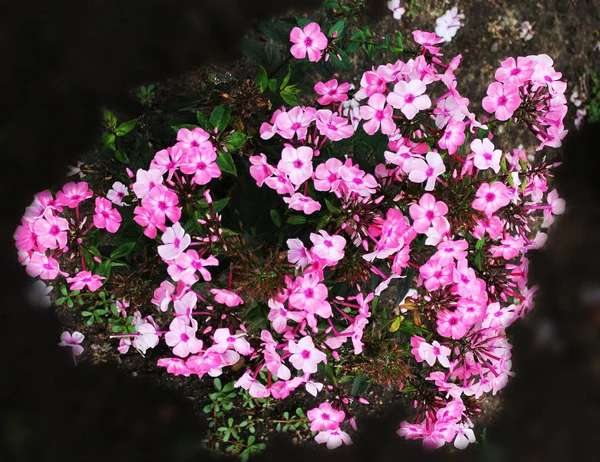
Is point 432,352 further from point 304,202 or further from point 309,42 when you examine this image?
point 309,42

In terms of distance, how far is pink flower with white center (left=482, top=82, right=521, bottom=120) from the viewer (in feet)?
4.51

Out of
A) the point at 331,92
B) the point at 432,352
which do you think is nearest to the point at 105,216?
the point at 331,92

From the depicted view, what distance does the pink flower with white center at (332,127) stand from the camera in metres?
1.37

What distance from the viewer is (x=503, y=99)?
1382 mm

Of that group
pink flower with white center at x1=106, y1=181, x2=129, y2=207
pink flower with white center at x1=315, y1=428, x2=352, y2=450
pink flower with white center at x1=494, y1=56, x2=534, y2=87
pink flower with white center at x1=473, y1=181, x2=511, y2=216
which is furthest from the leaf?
pink flower with white center at x1=494, y1=56, x2=534, y2=87

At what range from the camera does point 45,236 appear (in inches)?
51.0

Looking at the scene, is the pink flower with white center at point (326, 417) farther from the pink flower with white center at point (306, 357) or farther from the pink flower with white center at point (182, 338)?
the pink flower with white center at point (182, 338)

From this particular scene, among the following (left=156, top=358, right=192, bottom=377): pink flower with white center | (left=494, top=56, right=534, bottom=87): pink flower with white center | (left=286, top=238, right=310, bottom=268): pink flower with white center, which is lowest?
(left=156, top=358, right=192, bottom=377): pink flower with white center

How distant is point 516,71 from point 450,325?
66 cm

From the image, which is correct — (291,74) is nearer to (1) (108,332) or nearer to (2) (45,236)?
(2) (45,236)

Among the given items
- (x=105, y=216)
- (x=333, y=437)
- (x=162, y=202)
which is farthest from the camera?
(x=333, y=437)

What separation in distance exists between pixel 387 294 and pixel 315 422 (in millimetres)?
1077

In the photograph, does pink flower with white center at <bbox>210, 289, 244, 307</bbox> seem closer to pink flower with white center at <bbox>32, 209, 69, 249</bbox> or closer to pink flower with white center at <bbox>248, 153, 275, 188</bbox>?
pink flower with white center at <bbox>248, 153, 275, 188</bbox>

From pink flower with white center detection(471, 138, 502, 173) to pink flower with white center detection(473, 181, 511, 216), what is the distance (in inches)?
2.5
